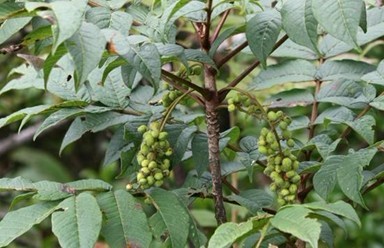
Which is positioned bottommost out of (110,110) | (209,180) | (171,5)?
(209,180)

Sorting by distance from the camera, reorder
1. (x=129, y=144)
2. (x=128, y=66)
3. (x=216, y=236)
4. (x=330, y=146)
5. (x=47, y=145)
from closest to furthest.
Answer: (x=216, y=236)
(x=128, y=66)
(x=330, y=146)
(x=129, y=144)
(x=47, y=145)

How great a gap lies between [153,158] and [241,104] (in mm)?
165

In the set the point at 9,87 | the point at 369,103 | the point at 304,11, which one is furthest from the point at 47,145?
the point at 304,11

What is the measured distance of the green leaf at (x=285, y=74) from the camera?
163cm

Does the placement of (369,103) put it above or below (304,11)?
below

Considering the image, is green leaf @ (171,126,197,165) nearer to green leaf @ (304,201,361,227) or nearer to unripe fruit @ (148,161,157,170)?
unripe fruit @ (148,161,157,170)

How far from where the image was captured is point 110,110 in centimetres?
150

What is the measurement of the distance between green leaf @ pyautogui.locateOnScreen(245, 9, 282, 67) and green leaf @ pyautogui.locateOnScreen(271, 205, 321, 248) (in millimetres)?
244

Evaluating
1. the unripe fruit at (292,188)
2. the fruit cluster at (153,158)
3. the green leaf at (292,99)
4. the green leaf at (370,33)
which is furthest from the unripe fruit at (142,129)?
the green leaf at (370,33)

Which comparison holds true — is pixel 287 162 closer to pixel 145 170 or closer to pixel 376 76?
pixel 145 170

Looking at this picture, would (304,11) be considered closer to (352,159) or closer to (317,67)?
(352,159)

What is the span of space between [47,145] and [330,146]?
2857 mm

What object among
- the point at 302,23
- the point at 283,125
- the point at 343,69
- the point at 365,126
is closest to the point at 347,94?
the point at 343,69

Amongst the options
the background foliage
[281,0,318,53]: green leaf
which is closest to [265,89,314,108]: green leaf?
the background foliage
